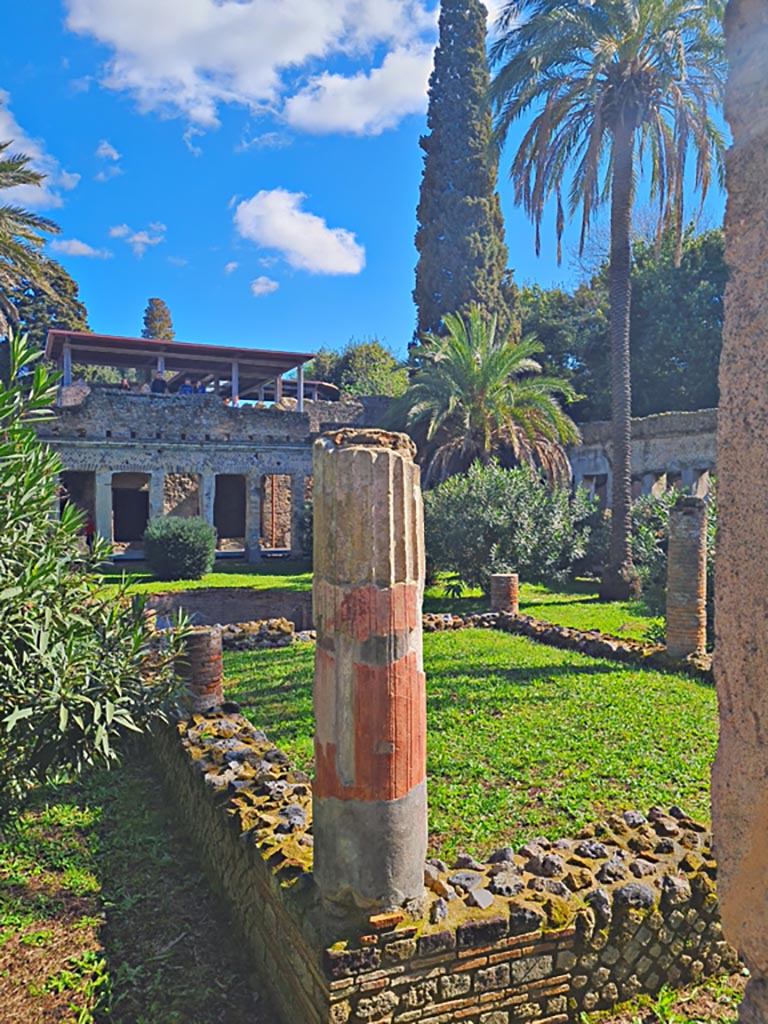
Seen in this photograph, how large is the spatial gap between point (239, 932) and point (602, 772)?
2.93 metres

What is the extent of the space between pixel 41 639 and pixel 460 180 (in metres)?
25.4

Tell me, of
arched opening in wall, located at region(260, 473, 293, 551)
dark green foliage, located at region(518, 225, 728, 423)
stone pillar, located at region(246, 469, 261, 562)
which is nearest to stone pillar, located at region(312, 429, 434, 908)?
stone pillar, located at region(246, 469, 261, 562)

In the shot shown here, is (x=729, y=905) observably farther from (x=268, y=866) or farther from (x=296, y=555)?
(x=296, y=555)

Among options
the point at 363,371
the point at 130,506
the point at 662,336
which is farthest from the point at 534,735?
the point at 363,371

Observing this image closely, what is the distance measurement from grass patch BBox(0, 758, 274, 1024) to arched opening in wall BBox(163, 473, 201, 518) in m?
19.1

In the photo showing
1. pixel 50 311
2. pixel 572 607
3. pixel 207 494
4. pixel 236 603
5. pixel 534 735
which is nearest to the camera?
pixel 534 735

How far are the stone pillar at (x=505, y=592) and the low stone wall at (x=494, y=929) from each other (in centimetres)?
843

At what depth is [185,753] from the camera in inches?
220

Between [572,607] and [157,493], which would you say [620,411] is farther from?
[157,493]

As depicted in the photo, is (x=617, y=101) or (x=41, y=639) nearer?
(x=41, y=639)

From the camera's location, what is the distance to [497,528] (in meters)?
15.0

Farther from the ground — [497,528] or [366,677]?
[497,528]

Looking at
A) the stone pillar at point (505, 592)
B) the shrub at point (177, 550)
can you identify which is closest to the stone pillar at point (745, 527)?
the stone pillar at point (505, 592)

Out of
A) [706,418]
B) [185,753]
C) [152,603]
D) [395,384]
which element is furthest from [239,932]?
[395,384]
